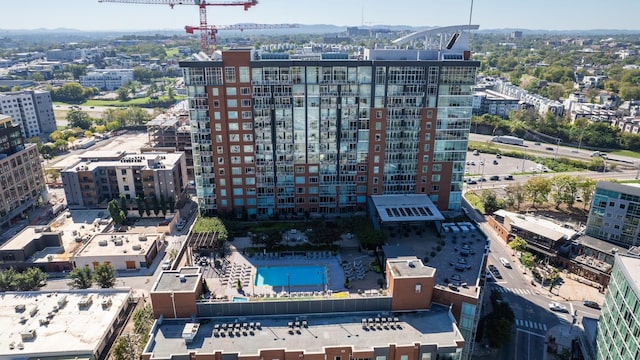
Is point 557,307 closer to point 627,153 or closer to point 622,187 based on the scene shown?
point 622,187

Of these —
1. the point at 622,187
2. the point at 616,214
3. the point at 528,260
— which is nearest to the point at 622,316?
the point at 528,260

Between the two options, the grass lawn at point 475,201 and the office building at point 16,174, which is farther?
the grass lawn at point 475,201

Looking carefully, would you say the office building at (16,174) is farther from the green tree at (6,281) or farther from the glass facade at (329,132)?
the glass facade at (329,132)

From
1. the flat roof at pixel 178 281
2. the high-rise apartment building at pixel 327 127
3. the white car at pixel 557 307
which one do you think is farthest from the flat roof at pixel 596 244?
the flat roof at pixel 178 281

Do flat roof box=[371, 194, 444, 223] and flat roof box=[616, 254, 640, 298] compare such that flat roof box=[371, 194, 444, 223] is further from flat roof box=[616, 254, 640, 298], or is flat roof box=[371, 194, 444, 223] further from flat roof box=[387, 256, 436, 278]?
flat roof box=[616, 254, 640, 298]

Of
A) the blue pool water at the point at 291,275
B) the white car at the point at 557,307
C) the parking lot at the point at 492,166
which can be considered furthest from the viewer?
the parking lot at the point at 492,166
